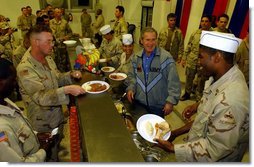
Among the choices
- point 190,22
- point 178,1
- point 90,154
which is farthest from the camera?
point 178,1

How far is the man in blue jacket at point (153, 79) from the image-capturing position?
2531mm

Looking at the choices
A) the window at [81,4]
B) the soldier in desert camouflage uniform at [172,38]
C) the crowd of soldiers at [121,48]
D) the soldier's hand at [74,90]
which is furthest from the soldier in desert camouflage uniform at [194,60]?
the window at [81,4]

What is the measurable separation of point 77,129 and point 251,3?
1.70 meters

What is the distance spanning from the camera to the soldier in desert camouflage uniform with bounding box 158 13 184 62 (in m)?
5.25

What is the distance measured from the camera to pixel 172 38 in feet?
17.5

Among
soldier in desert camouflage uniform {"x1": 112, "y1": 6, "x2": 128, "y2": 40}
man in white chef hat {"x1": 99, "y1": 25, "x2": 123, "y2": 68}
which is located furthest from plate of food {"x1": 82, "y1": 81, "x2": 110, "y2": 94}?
soldier in desert camouflage uniform {"x1": 112, "y1": 6, "x2": 128, "y2": 40}

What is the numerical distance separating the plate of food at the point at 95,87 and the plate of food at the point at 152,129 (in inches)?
21.4

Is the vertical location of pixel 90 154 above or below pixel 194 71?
above

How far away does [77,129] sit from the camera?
2.09 m

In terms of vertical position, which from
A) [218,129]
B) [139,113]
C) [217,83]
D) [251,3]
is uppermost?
[251,3]

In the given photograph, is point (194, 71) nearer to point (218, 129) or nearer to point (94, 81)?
point (94, 81)

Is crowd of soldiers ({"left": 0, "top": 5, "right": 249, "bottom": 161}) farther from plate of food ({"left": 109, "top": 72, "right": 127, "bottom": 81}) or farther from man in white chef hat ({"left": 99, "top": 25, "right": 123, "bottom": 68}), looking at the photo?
plate of food ({"left": 109, "top": 72, "right": 127, "bottom": 81})

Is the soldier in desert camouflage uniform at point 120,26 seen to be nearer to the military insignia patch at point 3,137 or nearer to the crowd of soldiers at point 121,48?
the crowd of soldiers at point 121,48

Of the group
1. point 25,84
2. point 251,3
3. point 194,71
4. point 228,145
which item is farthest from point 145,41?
point 194,71
